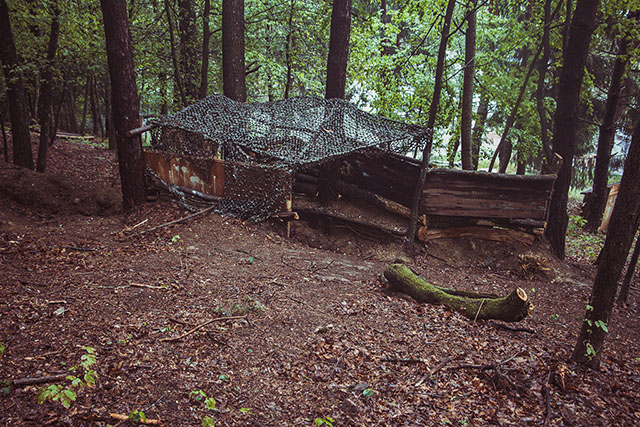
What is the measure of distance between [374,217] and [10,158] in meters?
10.9

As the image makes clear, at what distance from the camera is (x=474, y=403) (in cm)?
354

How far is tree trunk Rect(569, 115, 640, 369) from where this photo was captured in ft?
12.1

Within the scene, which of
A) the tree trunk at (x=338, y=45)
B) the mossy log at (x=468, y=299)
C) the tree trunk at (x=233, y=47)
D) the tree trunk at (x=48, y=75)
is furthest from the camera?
the tree trunk at (x=233, y=47)

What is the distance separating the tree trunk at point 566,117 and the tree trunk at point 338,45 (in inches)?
182

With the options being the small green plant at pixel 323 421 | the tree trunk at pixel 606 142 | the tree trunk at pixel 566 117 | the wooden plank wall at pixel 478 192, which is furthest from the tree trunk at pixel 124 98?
the tree trunk at pixel 606 142

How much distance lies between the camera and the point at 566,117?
8.28 metres

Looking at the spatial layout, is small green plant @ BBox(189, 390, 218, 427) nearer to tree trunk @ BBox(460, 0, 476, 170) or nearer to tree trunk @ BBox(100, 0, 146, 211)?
tree trunk @ BBox(100, 0, 146, 211)

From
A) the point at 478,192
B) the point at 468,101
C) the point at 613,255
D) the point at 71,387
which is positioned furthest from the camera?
the point at 468,101

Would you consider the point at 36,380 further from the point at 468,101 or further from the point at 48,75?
the point at 468,101

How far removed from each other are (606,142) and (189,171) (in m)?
10.4

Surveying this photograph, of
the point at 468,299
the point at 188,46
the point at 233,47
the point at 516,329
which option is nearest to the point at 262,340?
the point at 468,299

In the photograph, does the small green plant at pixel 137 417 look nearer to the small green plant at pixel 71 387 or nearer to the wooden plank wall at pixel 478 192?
the small green plant at pixel 71 387

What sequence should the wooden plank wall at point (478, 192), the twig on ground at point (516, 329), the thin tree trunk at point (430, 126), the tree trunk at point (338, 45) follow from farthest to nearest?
the tree trunk at point (338, 45)
the wooden plank wall at point (478, 192)
the thin tree trunk at point (430, 126)
the twig on ground at point (516, 329)

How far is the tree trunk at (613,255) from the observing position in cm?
368
